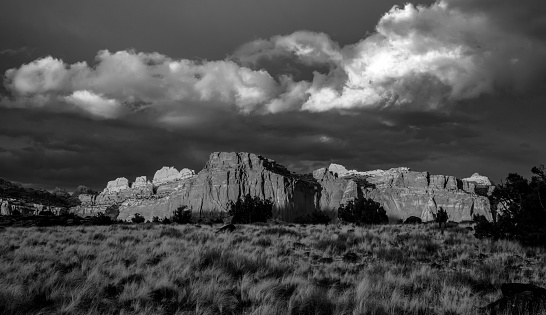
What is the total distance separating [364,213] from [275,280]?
46.8 meters

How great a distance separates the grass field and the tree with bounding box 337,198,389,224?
37357 mm

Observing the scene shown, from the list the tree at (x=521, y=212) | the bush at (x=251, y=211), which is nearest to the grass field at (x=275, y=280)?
the tree at (x=521, y=212)

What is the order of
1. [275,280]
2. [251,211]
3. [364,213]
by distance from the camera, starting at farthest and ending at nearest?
[251,211] < [364,213] < [275,280]

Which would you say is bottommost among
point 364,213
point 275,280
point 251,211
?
point 275,280

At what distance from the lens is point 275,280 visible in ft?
30.1

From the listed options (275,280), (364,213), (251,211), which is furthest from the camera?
(251,211)

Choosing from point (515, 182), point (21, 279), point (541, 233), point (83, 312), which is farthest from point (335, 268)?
point (515, 182)

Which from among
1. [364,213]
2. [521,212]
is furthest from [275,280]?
[364,213]

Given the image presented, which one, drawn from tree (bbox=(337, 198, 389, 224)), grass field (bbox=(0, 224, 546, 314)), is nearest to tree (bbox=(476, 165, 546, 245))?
grass field (bbox=(0, 224, 546, 314))

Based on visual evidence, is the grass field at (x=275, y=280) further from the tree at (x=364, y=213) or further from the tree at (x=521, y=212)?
the tree at (x=364, y=213)

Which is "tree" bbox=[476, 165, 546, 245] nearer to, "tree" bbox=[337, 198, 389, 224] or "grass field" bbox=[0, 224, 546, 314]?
"grass field" bbox=[0, 224, 546, 314]

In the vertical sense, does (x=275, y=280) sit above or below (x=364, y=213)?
below

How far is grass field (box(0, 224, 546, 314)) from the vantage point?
6.91 meters

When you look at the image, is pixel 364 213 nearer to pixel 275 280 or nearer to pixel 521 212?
pixel 521 212
